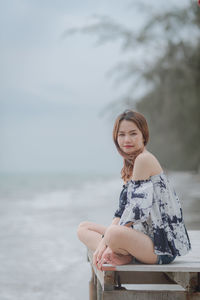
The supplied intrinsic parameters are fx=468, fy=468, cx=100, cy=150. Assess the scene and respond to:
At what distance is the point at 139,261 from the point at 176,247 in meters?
0.20

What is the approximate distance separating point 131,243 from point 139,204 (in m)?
0.19

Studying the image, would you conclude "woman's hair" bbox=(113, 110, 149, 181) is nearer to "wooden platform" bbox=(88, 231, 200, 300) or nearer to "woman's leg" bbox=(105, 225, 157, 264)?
"woman's leg" bbox=(105, 225, 157, 264)

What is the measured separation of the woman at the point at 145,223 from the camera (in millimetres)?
2305

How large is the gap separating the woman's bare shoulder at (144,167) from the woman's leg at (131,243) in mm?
281

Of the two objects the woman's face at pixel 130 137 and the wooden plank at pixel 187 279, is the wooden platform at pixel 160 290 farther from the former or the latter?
the woman's face at pixel 130 137

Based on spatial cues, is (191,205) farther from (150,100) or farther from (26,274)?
(26,274)

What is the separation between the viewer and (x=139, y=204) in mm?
2309

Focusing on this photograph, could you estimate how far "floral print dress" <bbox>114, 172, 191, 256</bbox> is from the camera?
2.32 meters

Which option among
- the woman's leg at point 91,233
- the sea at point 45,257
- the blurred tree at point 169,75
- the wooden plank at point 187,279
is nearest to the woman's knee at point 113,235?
the wooden plank at point 187,279

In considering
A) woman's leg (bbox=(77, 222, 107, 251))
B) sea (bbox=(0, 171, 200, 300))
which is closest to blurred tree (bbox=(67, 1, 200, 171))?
sea (bbox=(0, 171, 200, 300))

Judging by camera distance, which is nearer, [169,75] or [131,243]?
[131,243]

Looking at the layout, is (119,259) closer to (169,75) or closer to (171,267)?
(171,267)

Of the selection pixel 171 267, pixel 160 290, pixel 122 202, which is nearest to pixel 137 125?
pixel 122 202

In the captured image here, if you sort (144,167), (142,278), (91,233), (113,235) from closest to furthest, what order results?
(113,235) < (144,167) < (142,278) < (91,233)
